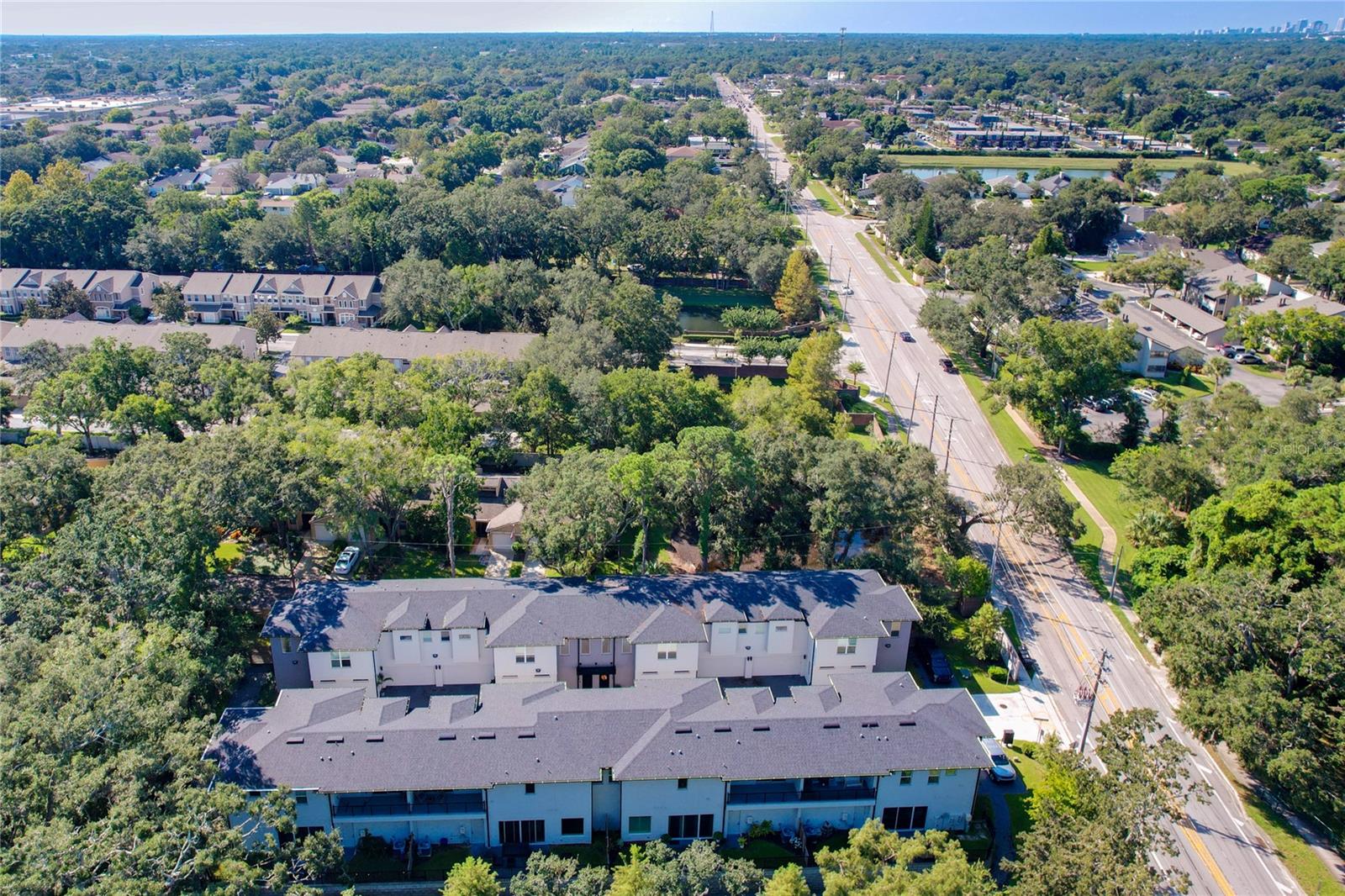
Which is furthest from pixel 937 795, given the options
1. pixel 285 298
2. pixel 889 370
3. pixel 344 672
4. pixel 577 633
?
pixel 285 298

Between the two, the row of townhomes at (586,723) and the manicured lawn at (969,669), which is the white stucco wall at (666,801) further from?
the manicured lawn at (969,669)

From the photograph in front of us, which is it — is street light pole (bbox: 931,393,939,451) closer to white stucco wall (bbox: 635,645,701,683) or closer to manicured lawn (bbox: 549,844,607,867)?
white stucco wall (bbox: 635,645,701,683)

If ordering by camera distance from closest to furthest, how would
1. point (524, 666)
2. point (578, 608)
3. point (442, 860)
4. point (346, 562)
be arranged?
1. point (442, 860)
2. point (524, 666)
3. point (578, 608)
4. point (346, 562)

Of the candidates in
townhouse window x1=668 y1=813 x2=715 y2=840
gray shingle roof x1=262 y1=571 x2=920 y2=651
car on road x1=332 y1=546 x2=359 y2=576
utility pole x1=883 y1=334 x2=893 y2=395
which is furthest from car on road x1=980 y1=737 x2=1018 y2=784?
utility pole x1=883 y1=334 x2=893 y2=395

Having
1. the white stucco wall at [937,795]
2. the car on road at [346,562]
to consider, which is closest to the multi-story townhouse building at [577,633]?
the car on road at [346,562]

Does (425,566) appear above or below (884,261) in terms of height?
below

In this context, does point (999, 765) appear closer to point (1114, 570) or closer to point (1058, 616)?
point (1058, 616)

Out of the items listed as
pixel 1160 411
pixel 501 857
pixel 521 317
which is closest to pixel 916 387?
pixel 1160 411
